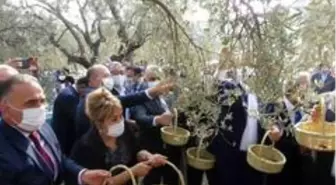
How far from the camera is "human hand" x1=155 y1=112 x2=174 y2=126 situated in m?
5.79

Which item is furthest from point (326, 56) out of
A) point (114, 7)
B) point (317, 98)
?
point (114, 7)

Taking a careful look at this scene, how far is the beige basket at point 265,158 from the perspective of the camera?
16.2 feet

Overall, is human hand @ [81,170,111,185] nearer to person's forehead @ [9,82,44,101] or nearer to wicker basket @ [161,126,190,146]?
person's forehead @ [9,82,44,101]

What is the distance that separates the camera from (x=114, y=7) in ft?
39.1

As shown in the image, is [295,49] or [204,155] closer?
[295,49]

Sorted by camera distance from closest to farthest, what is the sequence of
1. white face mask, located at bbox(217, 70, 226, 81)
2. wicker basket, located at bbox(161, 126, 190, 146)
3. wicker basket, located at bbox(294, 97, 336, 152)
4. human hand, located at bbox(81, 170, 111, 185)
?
1. human hand, located at bbox(81, 170, 111, 185)
2. white face mask, located at bbox(217, 70, 226, 81)
3. wicker basket, located at bbox(294, 97, 336, 152)
4. wicker basket, located at bbox(161, 126, 190, 146)

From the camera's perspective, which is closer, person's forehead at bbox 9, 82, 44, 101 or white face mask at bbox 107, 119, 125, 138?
person's forehead at bbox 9, 82, 44, 101

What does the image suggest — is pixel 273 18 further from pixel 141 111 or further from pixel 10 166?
pixel 141 111


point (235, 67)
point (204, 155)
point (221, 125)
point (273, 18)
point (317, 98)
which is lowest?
point (204, 155)

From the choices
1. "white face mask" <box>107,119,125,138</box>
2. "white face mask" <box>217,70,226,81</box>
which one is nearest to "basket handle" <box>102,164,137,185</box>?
"white face mask" <box>107,119,125,138</box>

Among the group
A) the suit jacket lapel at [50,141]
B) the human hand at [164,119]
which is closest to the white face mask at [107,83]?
the human hand at [164,119]

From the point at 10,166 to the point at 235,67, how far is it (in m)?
1.42

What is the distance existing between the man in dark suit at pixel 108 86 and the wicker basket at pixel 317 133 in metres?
1.07

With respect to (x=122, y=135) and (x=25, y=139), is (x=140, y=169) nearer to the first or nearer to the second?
(x=122, y=135)
